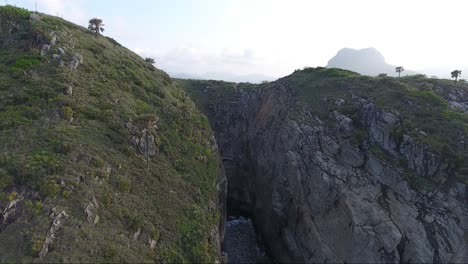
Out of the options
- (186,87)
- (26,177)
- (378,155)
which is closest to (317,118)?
(378,155)

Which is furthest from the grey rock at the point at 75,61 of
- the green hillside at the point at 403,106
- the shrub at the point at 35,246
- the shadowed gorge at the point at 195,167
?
the green hillside at the point at 403,106

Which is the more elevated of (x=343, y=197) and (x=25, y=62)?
(x=25, y=62)

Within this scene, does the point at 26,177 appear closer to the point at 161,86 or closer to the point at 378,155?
the point at 161,86

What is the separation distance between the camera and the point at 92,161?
28.9 meters

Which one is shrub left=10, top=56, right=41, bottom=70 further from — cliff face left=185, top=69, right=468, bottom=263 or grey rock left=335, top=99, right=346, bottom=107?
grey rock left=335, top=99, right=346, bottom=107

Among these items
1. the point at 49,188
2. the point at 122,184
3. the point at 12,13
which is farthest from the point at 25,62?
the point at 49,188

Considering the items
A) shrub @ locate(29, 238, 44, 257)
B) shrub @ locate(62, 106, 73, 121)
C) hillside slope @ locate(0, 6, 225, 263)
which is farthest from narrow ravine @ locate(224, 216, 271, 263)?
shrub @ locate(29, 238, 44, 257)

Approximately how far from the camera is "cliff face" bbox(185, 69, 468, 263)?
106ft

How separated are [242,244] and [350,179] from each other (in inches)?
775

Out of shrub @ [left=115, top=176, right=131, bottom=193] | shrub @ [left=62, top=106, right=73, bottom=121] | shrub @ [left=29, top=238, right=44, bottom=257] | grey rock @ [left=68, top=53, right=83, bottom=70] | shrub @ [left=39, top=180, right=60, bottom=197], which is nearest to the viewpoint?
shrub @ [left=29, top=238, right=44, bottom=257]

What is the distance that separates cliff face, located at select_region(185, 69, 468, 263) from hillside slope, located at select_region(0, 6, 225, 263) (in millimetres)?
9855

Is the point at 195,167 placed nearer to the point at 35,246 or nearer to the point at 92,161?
the point at 92,161

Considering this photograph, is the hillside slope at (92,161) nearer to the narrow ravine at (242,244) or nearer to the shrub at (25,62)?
the shrub at (25,62)

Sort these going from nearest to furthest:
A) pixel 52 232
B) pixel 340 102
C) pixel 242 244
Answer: pixel 52 232
pixel 340 102
pixel 242 244
